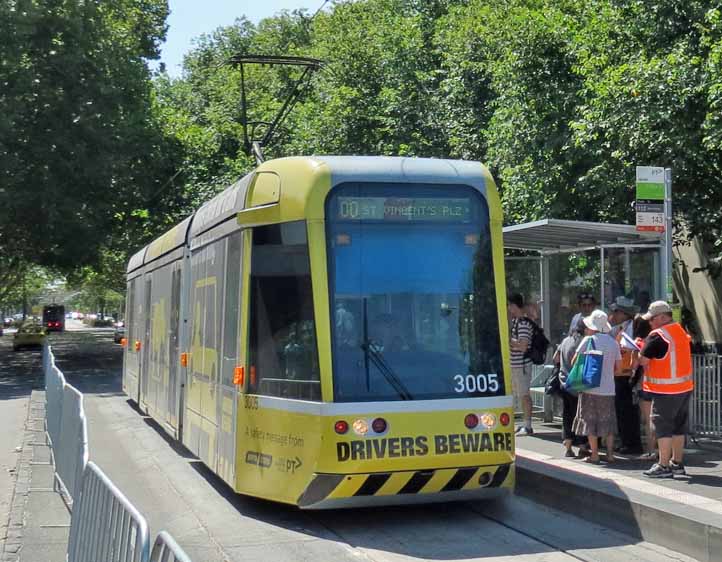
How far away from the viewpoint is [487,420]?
8.02 metres

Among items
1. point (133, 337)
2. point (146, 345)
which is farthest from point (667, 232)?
point (133, 337)

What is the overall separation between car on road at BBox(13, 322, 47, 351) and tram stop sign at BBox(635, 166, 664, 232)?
47.7m

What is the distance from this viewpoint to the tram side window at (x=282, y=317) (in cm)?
784

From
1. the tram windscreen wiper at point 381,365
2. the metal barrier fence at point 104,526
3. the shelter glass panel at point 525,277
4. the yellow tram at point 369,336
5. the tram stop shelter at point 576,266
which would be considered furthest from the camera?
the shelter glass panel at point 525,277

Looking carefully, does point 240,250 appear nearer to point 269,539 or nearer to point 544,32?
point 269,539

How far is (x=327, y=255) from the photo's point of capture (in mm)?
7875

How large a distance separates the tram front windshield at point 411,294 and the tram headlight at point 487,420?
177 mm

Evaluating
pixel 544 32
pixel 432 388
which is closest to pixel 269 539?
pixel 432 388

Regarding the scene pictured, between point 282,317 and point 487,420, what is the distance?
1898 millimetres

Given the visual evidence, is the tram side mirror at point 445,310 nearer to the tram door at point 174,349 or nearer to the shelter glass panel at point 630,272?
the shelter glass panel at point 630,272

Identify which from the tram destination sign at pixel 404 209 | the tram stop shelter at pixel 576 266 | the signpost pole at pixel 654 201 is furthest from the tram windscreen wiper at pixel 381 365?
the tram stop shelter at pixel 576 266

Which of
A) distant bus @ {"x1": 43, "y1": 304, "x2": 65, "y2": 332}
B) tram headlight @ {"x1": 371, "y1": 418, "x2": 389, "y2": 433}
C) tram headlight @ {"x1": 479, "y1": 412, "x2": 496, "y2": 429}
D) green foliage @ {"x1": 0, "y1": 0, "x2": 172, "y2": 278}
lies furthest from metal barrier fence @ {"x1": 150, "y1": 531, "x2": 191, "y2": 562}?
distant bus @ {"x1": 43, "y1": 304, "x2": 65, "y2": 332}

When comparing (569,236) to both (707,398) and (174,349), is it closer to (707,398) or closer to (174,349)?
(707,398)

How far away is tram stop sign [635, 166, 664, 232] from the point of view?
10031 millimetres
